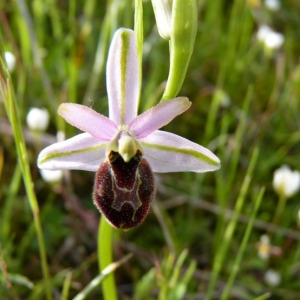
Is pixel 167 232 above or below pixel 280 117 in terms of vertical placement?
below

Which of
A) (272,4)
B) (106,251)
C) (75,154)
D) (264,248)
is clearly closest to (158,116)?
(75,154)

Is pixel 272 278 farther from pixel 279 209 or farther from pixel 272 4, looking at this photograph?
pixel 272 4

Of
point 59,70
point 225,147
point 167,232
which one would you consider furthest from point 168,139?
point 59,70

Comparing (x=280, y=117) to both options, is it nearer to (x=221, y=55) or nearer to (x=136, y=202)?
(x=221, y=55)

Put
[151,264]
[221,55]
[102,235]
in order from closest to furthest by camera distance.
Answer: [102,235] → [151,264] → [221,55]

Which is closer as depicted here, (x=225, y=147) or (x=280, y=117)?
(x=225, y=147)

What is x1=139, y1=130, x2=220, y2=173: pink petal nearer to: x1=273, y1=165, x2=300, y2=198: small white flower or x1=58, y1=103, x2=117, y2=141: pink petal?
x1=58, y1=103, x2=117, y2=141: pink petal

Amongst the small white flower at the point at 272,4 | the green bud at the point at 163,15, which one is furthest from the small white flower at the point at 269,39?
the green bud at the point at 163,15
